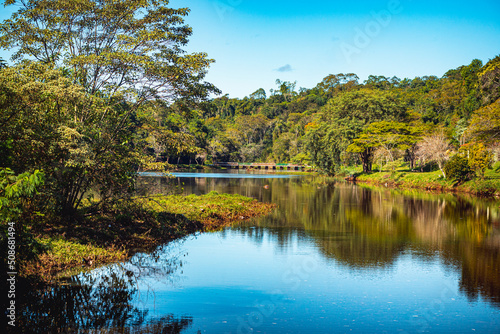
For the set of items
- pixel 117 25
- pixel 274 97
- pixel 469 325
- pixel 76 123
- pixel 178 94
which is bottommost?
pixel 469 325

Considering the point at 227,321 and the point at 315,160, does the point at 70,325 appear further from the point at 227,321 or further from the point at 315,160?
the point at 315,160

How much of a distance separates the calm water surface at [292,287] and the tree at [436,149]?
2726 centimetres

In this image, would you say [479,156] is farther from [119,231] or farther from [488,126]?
[119,231]

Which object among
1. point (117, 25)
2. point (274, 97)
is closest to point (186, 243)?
point (117, 25)

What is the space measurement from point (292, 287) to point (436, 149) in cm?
3959

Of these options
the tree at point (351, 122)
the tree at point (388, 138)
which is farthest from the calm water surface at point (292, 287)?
the tree at point (351, 122)

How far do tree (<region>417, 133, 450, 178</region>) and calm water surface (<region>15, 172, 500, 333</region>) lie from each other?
27.3 meters

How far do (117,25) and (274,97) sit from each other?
161 meters

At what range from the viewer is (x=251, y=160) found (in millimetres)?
122312

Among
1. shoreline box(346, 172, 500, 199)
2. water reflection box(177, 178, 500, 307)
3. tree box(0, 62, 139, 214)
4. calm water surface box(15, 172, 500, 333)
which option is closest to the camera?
calm water surface box(15, 172, 500, 333)

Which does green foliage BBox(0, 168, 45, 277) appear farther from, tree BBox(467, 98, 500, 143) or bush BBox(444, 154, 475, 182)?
bush BBox(444, 154, 475, 182)

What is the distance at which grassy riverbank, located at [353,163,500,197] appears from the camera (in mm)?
36344

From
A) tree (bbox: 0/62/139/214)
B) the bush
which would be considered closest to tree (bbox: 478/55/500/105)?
the bush

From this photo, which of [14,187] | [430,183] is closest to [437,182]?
[430,183]
